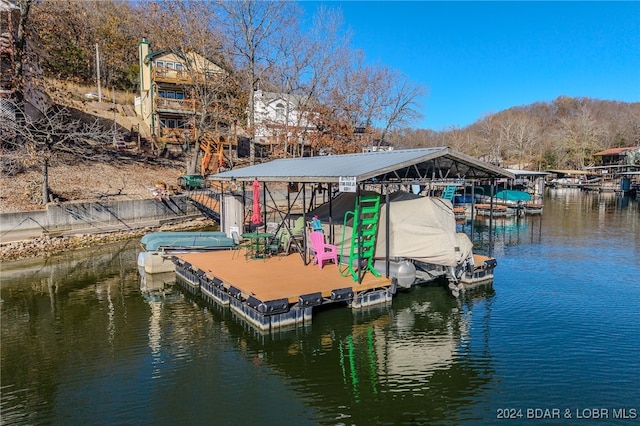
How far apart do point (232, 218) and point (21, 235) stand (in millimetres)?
10022

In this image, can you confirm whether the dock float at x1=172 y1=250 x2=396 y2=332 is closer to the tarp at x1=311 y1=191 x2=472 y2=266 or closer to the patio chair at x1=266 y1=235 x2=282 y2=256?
the patio chair at x1=266 y1=235 x2=282 y2=256

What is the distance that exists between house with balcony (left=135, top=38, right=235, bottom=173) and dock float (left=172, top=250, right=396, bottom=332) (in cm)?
2116

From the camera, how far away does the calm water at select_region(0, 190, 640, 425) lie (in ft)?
22.8

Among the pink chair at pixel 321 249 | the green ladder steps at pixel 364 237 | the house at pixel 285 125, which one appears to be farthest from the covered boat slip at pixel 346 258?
the house at pixel 285 125

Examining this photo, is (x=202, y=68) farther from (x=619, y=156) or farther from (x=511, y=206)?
(x=619, y=156)

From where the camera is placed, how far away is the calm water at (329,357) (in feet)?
22.8

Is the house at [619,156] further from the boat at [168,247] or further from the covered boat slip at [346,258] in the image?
the boat at [168,247]

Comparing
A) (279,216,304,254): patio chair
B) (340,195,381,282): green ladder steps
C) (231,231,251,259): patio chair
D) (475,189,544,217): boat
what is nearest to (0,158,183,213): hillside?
(231,231,251,259): patio chair

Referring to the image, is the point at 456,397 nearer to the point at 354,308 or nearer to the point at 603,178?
the point at 354,308

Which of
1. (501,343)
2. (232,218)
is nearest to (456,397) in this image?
(501,343)

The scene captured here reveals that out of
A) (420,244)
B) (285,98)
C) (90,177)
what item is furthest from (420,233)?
(285,98)

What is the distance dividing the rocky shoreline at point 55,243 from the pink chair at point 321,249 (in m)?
12.3

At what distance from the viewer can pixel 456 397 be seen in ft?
24.1

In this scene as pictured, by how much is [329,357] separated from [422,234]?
4811 millimetres
